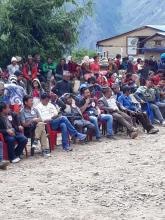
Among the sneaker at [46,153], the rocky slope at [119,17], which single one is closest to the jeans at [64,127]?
the sneaker at [46,153]

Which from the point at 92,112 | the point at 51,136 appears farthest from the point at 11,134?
the point at 92,112

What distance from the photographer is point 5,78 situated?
1639cm

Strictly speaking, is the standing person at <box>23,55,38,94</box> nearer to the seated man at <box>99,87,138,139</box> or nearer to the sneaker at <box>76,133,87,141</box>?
the seated man at <box>99,87,138,139</box>

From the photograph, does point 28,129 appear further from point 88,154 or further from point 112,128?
point 112,128

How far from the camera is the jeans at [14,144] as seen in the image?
10.3 m

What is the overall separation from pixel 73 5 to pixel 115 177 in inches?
546

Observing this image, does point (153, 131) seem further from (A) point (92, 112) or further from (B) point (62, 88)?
(B) point (62, 88)

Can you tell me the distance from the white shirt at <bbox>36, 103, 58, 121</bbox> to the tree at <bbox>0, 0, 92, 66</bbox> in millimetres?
8521

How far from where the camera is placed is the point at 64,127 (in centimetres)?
1149

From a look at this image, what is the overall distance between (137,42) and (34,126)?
3147cm

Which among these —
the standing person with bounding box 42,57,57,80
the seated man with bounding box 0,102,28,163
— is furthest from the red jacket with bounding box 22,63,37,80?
the seated man with bounding box 0,102,28,163

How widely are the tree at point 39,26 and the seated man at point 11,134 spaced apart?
946 cm

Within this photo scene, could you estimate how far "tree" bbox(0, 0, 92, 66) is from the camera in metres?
19.8

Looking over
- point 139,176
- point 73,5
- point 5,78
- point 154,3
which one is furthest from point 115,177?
point 154,3
